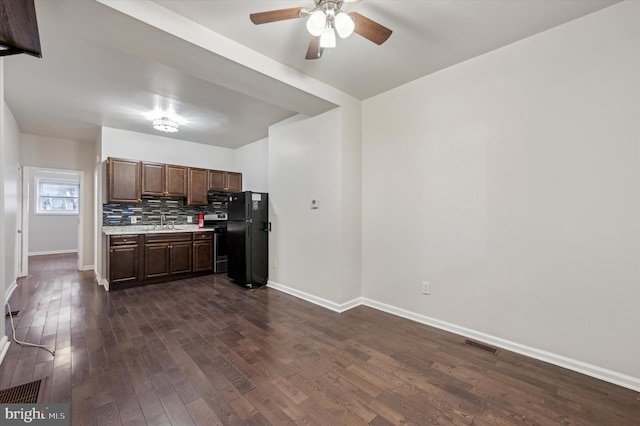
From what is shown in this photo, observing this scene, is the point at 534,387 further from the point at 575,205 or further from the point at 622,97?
the point at 622,97

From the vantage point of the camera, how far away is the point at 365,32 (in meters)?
1.91

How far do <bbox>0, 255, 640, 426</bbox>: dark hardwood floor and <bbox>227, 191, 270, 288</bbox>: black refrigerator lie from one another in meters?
1.07

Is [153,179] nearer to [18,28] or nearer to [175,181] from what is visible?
[175,181]

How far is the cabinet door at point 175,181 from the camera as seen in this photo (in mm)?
5129

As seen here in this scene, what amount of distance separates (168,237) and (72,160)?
3095 millimetres

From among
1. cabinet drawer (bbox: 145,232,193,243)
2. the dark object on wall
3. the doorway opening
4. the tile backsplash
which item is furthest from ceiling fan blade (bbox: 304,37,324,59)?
the doorway opening

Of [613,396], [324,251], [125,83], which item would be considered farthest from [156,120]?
[613,396]

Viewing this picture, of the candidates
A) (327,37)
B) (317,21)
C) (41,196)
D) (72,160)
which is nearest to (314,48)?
(327,37)

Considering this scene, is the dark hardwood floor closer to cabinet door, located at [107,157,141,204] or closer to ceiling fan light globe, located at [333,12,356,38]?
cabinet door, located at [107,157,141,204]

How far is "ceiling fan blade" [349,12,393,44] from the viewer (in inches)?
69.5

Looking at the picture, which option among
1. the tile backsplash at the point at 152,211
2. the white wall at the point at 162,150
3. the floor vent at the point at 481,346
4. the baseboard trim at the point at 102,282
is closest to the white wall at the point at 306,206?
the floor vent at the point at 481,346

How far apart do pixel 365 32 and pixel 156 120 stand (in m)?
3.61

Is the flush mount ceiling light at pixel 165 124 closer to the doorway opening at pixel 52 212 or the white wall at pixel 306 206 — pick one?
the white wall at pixel 306 206

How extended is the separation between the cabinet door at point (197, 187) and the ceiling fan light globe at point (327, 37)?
4.36 m
